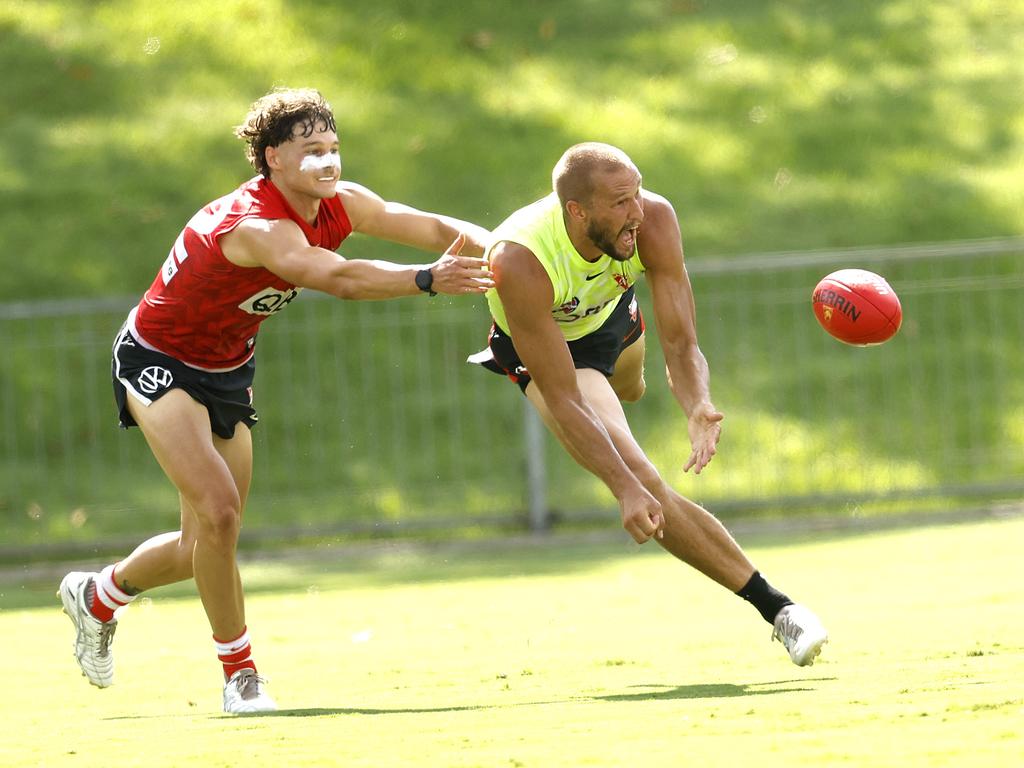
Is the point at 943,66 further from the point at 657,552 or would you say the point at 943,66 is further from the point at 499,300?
the point at 499,300

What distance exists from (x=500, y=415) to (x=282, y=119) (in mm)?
7195

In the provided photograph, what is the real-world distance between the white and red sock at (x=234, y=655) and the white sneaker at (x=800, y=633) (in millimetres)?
1972

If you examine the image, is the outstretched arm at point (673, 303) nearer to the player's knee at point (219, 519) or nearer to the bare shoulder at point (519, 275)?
the bare shoulder at point (519, 275)

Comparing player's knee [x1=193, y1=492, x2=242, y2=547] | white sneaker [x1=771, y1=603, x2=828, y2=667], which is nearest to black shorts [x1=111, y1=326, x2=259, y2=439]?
player's knee [x1=193, y1=492, x2=242, y2=547]

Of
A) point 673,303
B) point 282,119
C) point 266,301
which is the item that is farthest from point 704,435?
point 282,119

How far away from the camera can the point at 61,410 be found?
1305 cm

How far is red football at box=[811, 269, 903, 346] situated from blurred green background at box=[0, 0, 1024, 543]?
17.3 ft

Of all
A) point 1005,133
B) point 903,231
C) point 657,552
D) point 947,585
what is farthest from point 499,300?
point 1005,133

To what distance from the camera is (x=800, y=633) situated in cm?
617

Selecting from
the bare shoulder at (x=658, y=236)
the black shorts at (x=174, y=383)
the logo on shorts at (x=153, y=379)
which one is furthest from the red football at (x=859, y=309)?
the logo on shorts at (x=153, y=379)

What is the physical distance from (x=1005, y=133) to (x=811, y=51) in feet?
7.59

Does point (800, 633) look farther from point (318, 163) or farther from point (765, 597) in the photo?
point (318, 163)

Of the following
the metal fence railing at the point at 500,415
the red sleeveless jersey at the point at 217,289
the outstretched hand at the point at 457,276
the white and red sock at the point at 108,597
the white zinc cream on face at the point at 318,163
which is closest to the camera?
the outstretched hand at the point at 457,276

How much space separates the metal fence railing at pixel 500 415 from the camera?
41.1ft
